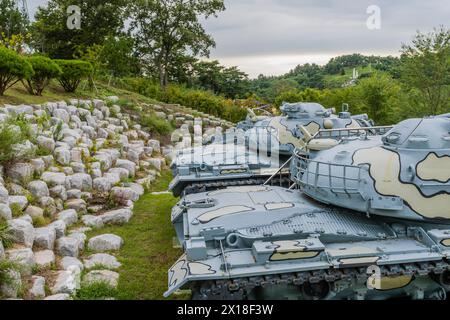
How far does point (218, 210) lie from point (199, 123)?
15.5 m

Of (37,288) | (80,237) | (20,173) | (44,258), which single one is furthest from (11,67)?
(37,288)

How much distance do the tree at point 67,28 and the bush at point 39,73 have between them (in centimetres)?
1078

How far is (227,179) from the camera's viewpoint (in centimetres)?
1041

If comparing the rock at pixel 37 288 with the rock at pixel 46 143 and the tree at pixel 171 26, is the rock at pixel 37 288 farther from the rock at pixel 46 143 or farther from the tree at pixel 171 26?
the tree at pixel 171 26

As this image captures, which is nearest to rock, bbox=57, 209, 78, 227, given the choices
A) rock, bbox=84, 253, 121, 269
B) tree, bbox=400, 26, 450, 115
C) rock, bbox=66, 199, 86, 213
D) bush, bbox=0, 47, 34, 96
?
rock, bbox=66, 199, 86, 213

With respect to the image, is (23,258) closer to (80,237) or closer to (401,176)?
(80,237)

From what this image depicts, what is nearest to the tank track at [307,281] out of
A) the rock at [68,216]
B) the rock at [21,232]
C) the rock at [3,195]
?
the rock at [21,232]

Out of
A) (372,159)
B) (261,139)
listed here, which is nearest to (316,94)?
(261,139)

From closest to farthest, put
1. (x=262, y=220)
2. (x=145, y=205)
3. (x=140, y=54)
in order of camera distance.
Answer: (x=262, y=220)
(x=145, y=205)
(x=140, y=54)

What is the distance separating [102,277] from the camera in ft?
27.3

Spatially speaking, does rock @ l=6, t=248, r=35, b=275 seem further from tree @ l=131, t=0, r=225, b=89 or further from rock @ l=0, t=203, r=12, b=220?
tree @ l=131, t=0, r=225, b=89

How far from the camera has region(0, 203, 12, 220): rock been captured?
8235 mm

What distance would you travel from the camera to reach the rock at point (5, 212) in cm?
824
